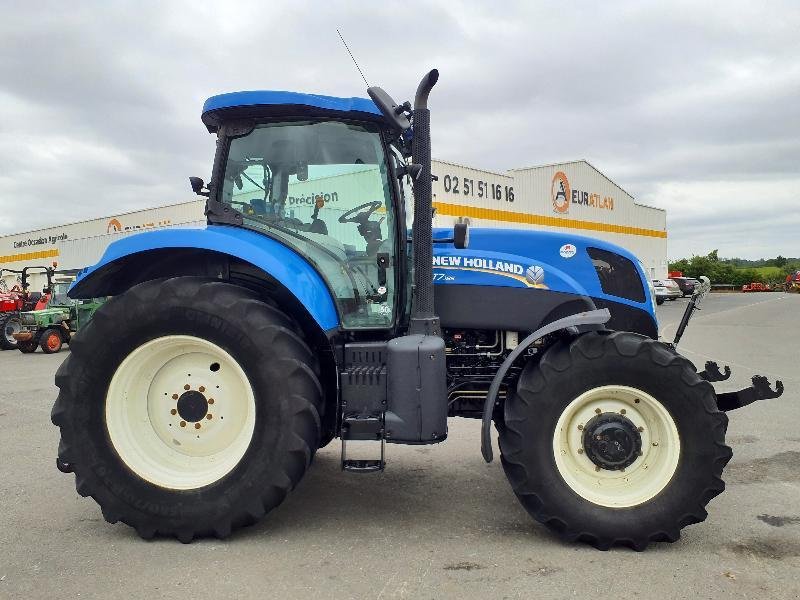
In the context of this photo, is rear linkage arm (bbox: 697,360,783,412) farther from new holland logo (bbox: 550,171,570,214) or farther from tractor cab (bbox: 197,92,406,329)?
new holland logo (bbox: 550,171,570,214)

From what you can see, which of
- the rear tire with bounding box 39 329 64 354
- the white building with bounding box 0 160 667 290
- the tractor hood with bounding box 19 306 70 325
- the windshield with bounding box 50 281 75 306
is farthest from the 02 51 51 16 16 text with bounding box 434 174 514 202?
the rear tire with bounding box 39 329 64 354

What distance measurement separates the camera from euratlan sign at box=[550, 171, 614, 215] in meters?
31.5

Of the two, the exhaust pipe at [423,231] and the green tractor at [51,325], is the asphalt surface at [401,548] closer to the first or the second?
the exhaust pipe at [423,231]

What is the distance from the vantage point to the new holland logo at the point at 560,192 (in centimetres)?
3137

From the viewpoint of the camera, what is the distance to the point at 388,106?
346cm

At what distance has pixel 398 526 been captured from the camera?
367cm

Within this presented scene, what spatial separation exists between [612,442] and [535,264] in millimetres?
1135

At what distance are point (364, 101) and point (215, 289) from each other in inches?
53.3

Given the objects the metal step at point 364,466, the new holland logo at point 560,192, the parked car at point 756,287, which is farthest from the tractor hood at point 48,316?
the parked car at point 756,287

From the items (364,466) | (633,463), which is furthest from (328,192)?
(633,463)

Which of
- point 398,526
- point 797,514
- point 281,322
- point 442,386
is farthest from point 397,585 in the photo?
point 797,514

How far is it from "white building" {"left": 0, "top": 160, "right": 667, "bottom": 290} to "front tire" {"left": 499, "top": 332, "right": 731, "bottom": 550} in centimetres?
1377

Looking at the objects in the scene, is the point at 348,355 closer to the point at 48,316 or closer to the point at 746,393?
the point at 746,393

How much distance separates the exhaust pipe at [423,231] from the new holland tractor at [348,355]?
1cm
